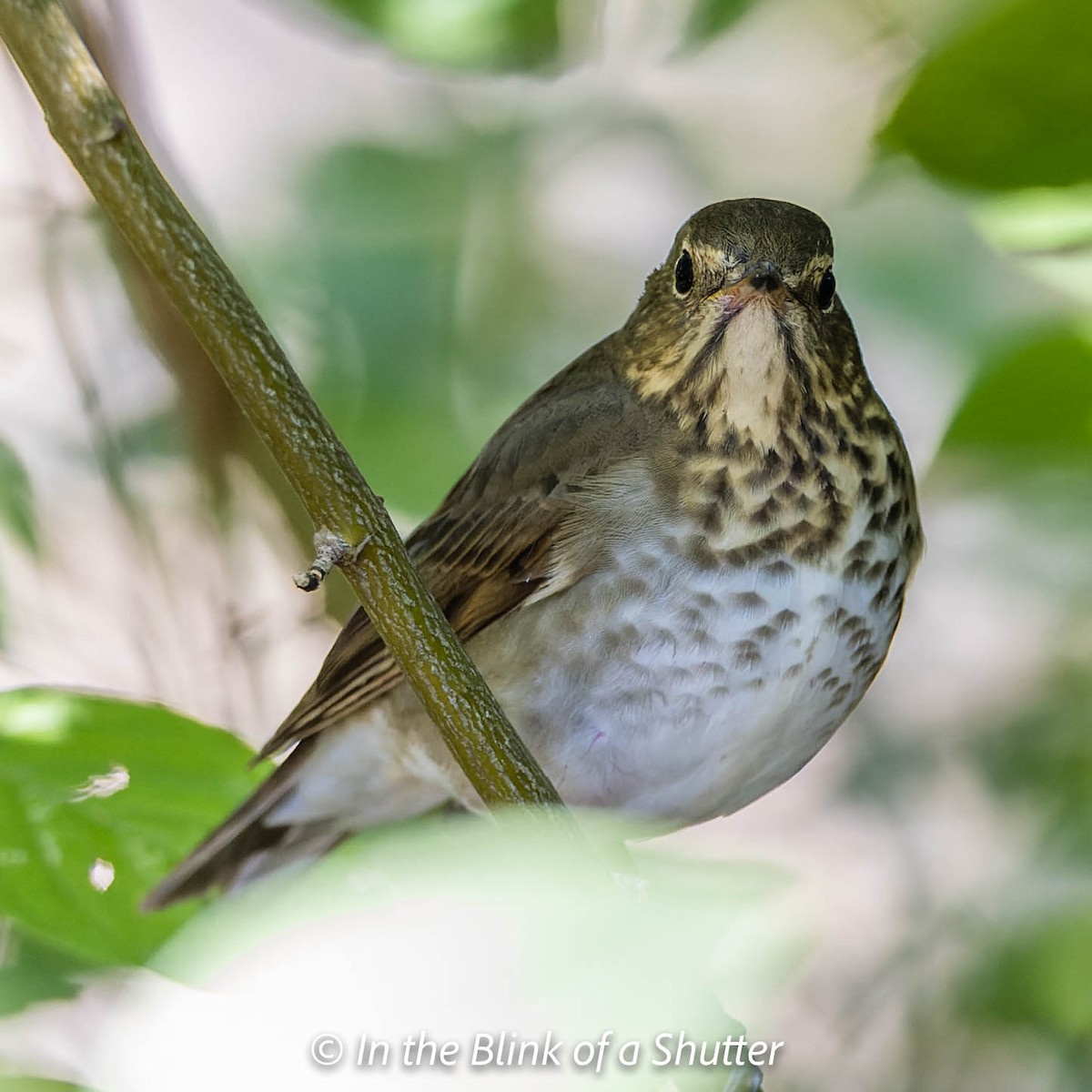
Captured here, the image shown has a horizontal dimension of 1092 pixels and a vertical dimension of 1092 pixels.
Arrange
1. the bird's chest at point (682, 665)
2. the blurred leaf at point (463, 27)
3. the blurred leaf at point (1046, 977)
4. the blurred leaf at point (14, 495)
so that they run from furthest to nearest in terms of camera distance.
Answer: the blurred leaf at point (14, 495), the bird's chest at point (682, 665), the blurred leaf at point (1046, 977), the blurred leaf at point (463, 27)

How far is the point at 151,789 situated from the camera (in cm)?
146

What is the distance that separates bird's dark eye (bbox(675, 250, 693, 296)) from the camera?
2125 millimetres

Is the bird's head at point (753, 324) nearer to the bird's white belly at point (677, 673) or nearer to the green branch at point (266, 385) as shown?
the bird's white belly at point (677, 673)

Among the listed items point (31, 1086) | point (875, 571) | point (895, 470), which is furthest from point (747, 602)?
point (31, 1086)

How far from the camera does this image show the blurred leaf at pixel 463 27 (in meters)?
1.43

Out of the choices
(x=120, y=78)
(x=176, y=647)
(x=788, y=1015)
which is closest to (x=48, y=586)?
(x=176, y=647)

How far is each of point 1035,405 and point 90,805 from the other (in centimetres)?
88

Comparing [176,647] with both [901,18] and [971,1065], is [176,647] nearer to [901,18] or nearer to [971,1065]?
[971,1065]

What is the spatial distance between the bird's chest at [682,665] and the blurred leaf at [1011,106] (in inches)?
39.0

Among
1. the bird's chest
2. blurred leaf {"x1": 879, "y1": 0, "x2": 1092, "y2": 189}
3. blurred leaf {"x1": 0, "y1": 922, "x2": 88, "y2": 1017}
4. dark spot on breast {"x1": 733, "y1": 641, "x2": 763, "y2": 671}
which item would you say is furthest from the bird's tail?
blurred leaf {"x1": 879, "y1": 0, "x2": 1092, "y2": 189}

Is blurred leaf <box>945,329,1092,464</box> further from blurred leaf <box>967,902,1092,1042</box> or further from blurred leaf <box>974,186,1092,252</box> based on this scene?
blurred leaf <box>967,902,1092,1042</box>

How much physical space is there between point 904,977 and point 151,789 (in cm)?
184
